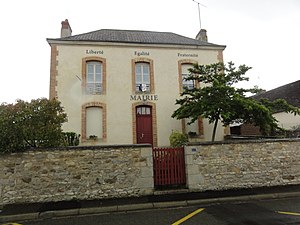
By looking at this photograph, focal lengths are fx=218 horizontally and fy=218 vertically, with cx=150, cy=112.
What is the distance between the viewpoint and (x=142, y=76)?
1345cm

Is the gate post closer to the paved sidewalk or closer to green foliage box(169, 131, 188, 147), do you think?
the paved sidewalk

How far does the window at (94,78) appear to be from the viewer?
1269 cm

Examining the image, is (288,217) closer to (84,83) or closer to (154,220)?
(154,220)

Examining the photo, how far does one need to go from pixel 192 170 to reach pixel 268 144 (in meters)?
3.00

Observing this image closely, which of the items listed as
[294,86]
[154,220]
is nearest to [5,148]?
[154,220]

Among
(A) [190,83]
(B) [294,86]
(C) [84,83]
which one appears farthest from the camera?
(B) [294,86]

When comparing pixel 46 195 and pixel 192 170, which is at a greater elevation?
pixel 192 170

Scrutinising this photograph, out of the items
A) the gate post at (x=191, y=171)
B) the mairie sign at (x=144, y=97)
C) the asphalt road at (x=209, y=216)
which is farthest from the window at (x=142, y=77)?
the asphalt road at (x=209, y=216)

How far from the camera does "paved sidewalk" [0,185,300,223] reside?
5.55 m

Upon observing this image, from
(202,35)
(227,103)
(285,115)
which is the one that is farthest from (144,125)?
(285,115)

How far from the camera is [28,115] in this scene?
6551mm

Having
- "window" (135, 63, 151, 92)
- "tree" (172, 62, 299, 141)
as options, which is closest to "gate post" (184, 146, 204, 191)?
"tree" (172, 62, 299, 141)

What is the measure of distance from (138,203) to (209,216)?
2003mm

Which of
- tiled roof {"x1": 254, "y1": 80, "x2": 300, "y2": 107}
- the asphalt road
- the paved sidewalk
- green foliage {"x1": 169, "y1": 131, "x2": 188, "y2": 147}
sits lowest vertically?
the asphalt road
